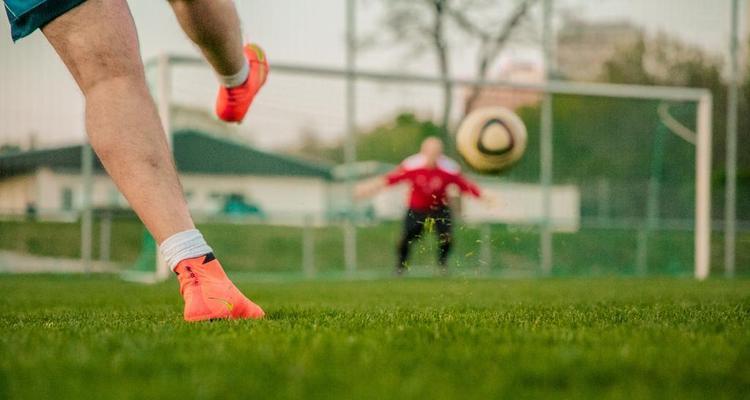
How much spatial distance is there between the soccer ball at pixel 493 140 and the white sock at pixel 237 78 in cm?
386

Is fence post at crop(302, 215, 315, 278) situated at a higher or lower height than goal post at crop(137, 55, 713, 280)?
lower

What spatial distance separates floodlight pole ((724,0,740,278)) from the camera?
1089 centimetres

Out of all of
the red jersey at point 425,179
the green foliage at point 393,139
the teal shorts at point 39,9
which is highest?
the green foliage at point 393,139

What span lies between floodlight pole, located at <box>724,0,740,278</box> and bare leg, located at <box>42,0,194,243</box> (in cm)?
975

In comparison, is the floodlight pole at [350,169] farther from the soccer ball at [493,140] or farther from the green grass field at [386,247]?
the soccer ball at [493,140]

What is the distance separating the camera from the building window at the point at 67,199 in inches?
376

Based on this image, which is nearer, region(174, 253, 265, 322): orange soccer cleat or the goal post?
region(174, 253, 265, 322): orange soccer cleat

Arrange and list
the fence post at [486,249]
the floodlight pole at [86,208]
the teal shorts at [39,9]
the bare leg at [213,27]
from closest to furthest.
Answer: the teal shorts at [39,9] < the bare leg at [213,27] < the floodlight pole at [86,208] < the fence post at [486,249]

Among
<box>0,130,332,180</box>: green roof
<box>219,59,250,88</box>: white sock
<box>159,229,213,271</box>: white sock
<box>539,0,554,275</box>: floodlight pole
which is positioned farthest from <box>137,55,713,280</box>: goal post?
<box>159,229,213,271</box>: white sock

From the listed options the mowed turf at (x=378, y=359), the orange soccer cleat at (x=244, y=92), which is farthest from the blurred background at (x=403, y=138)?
the mowed turf at (x=378, y=359)

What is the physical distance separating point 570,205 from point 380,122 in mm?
2718

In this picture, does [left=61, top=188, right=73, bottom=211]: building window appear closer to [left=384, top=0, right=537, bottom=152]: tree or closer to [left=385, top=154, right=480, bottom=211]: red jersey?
[left=385, top=154, right=480, bottom=211]: red jersey

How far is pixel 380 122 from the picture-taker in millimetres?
9867

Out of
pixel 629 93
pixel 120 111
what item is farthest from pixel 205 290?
pixel 629 93
